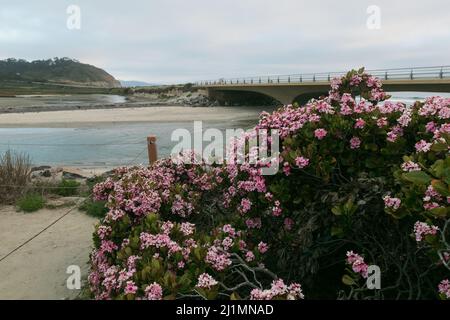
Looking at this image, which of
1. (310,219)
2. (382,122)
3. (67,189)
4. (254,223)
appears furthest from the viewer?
(67,189)

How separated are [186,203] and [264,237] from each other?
111 cm

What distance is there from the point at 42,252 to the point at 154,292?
390 centimetres

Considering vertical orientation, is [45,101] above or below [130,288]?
above

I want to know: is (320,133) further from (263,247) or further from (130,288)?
(130,288)

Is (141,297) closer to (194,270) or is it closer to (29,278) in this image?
(194,270)

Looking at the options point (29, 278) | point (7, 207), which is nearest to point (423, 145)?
point (29, 278)

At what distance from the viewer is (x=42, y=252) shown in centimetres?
572

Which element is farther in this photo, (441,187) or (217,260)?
(217,260)

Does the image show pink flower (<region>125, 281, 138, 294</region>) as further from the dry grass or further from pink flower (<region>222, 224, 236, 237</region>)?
the dry grass

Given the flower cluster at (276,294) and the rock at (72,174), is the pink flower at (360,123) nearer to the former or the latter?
the flower cluster at (276,294)

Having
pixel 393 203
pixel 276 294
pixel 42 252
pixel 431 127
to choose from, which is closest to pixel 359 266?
pixel 393 203

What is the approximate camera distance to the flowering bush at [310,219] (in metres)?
2.66

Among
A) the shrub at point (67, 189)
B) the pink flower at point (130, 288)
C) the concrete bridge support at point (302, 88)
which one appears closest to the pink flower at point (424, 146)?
the pink flower at point (130, 288)

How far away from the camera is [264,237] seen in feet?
12.1
